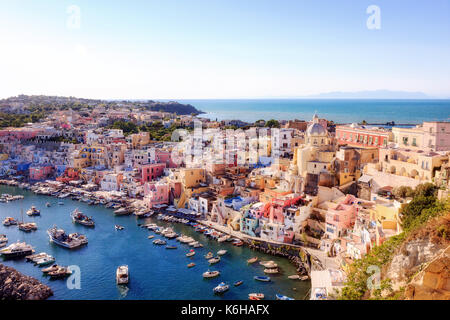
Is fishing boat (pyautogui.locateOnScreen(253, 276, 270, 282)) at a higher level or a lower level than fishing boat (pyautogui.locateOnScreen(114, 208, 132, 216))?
lower

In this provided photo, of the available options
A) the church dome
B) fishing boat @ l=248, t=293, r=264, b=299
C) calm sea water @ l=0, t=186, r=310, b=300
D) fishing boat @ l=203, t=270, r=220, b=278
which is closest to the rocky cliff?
fishing boat @ l=248, t=293, r=264, b=299

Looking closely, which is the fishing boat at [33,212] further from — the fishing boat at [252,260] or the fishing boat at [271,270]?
the fishing boat at [271,270]

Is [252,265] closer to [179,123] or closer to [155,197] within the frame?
[155,197]

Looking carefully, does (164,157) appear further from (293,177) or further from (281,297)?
(281,297)

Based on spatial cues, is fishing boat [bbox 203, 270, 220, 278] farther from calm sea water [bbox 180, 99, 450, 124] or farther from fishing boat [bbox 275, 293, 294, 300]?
calm sea water [bbox 180, 99, 450, 124]

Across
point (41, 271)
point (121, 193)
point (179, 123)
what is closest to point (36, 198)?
point (121, 193)

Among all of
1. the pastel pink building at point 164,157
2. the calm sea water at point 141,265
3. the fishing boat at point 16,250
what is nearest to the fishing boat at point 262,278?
the calm sea water at point 141,265

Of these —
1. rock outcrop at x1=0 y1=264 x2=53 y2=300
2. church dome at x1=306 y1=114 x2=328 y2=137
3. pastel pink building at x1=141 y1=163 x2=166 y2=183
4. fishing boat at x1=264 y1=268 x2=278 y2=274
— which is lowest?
fishing boat at x1=264 y1=268 x2=278 y2=274
